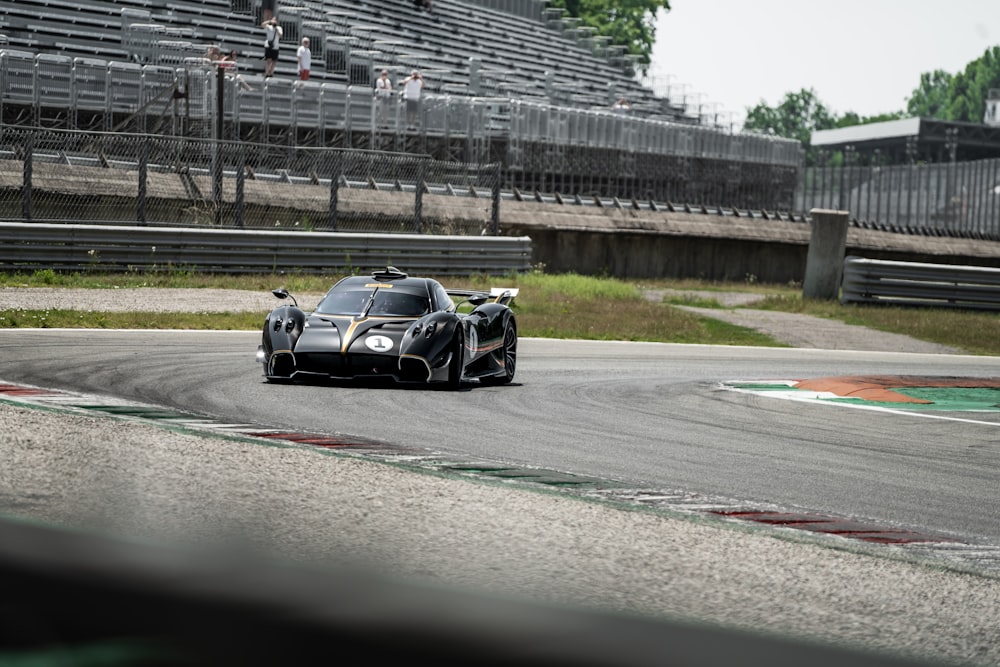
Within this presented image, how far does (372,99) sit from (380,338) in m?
19.0

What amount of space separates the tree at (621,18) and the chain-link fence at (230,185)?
5332cm

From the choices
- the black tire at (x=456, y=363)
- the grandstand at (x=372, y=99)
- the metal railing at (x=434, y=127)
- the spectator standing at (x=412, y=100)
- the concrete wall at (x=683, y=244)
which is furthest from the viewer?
the spectator standing at (x=412, y=100)

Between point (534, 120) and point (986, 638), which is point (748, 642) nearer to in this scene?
point (986, 638)

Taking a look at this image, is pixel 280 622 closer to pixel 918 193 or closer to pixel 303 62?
pixel 303 62

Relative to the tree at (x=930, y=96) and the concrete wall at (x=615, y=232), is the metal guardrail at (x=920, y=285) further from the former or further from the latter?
the tree at (x=930, y=96)

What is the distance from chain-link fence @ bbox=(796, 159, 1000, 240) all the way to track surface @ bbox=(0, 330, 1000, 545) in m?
33.0

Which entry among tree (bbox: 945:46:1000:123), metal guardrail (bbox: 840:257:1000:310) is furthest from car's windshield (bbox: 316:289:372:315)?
tree (bbox: 945:46:1000:123)

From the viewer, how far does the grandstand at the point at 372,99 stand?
25609 millimetres

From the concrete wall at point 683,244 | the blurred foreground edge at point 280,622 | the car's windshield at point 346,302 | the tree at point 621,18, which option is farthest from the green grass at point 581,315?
the tree at point 621,18

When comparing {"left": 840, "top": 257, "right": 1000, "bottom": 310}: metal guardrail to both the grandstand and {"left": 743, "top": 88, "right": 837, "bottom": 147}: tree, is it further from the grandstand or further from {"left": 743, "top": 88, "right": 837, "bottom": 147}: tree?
{"left": 743, "top": 88, "right": 837, "bottom": 147}: tree

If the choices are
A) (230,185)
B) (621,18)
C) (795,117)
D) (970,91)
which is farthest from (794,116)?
(230,185)

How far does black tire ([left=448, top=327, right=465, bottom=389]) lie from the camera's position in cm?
1170

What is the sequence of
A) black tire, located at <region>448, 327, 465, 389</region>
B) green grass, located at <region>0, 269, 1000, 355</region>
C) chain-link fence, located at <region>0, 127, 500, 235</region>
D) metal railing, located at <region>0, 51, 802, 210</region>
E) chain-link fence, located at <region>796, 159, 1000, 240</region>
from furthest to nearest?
chain-link fence, located at <region>796, 159, 1000, 240</region>
metal railing, located at <region>0, 51, 802, 210</region>
chain-link fence, located at <region>0, 127, 500, 235</region>
green grass, located at <region>0, 269, 1000, 355</region>
black tire, located at <region>448, 327, 465, 389</region>

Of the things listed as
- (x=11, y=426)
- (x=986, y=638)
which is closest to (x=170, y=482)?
(x=11, y=426)
